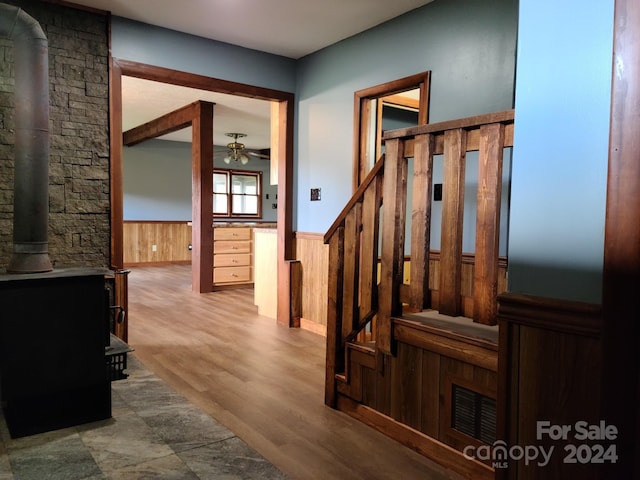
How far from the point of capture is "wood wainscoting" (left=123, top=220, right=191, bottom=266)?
29.6 feet

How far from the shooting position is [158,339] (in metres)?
3.87

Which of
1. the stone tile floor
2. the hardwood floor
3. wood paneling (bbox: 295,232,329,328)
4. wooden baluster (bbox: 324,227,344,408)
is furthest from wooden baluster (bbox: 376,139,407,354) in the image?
wood paneling (bbox: 295,232,329,328)

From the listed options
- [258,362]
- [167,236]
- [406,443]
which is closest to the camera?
[406,443]

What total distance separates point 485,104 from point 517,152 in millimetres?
1944

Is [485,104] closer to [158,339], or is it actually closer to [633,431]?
[633,431]

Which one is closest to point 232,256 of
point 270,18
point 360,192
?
point 270,18

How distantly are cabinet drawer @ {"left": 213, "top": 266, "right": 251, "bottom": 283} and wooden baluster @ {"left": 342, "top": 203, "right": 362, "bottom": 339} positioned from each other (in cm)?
419

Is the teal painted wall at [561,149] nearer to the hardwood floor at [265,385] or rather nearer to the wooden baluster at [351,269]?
the hardwood floor at [265,385]

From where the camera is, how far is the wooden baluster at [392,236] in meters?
2.22

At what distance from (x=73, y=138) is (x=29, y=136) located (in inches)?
40.7

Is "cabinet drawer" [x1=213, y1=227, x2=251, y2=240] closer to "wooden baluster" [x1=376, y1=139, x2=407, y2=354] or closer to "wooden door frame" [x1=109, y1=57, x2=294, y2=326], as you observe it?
"wooden door frame" [x1=109, y1=57, x2=294, y2=326]

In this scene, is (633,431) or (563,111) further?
(563,111)

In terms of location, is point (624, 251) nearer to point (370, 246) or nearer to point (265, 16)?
point (370, 246)

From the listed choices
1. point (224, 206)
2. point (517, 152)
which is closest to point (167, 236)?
point (224, 206)
